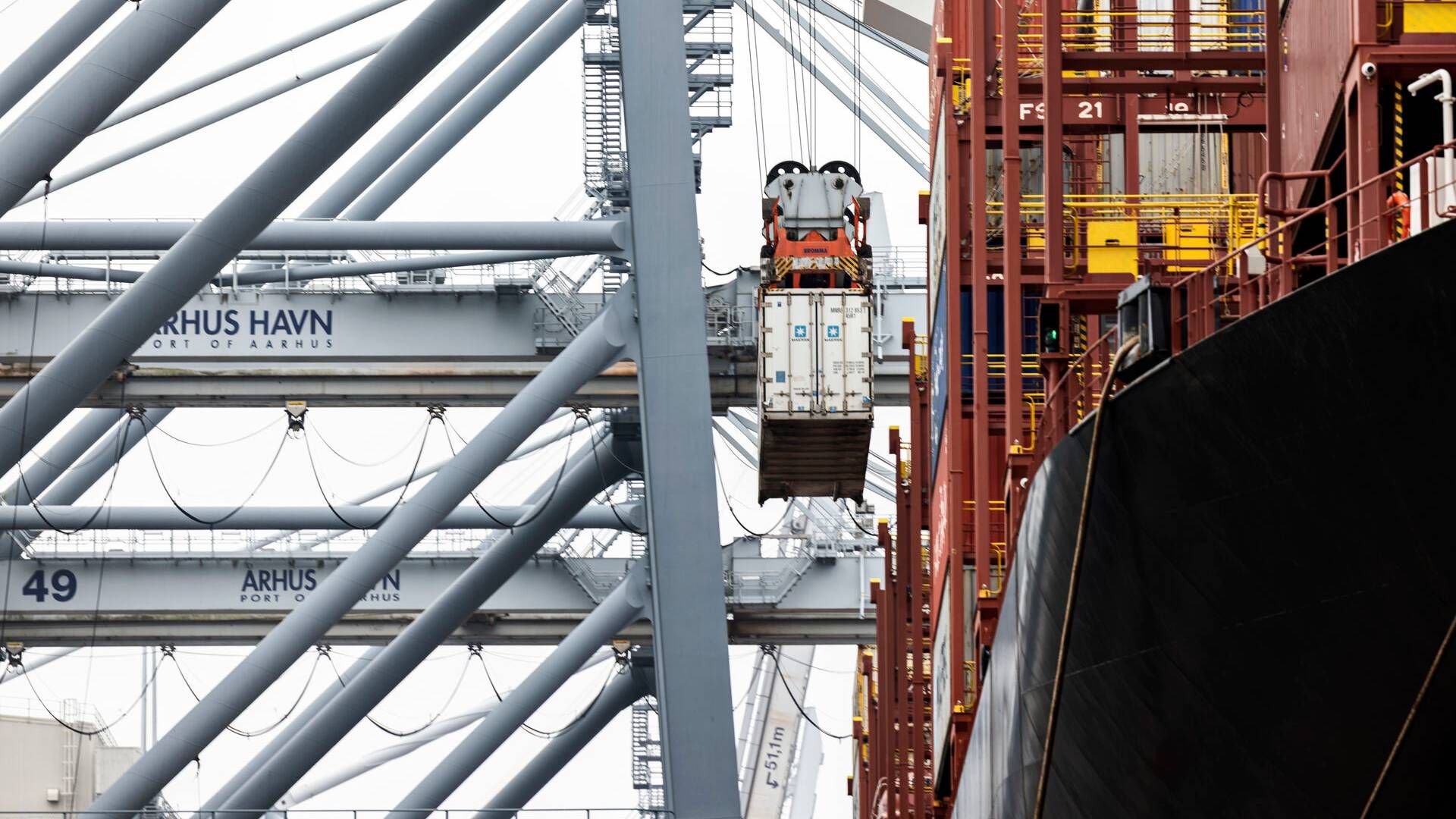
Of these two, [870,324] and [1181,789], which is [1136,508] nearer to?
[1181,789]

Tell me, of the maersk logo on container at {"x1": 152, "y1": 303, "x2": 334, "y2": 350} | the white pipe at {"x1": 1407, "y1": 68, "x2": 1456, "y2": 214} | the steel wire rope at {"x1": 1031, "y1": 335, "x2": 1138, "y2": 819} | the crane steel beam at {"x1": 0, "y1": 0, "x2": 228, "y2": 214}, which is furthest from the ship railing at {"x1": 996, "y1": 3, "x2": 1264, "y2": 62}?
the maersk logo on container at {"x1": 152, "y1": 303, "x2": 334, "y2": 350}

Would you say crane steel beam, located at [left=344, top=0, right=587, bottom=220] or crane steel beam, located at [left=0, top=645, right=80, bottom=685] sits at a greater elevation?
crane steel beam, located at [left=344, top=0, right=587, bottom=220]

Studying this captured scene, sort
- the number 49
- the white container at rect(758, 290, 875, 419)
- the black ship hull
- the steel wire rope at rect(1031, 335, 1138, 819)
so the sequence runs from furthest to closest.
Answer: the number 49 → the white container at rect(758, 290, 875, 419) → the steel wire rope at rect(1031, 335, 1138, 819) → the black ship hull

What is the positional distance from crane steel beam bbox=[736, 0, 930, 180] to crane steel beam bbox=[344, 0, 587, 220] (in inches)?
221

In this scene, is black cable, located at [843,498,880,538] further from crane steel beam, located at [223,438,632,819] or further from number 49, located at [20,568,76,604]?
crane steel beam, located at [223,438,632,819]

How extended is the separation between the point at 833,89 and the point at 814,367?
25.6ft

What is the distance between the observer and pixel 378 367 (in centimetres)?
3077

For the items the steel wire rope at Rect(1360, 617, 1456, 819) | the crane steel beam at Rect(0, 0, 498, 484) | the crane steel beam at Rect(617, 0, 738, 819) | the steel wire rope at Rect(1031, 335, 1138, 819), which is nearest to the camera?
the steel wire rope at Rect(1360, 617, 1456, 819)

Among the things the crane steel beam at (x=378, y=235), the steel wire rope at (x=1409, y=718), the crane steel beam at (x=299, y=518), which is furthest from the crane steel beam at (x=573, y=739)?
the steel wire rope at (x=1409, y=718)

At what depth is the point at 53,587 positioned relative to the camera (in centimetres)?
3550

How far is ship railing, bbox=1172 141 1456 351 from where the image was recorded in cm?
1234

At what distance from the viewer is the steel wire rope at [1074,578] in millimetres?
14109

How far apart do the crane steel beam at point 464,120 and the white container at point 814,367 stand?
391 centimetres

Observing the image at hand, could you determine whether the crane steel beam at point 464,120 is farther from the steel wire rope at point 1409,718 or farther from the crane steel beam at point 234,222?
the steel wire rope at point 1409,718
